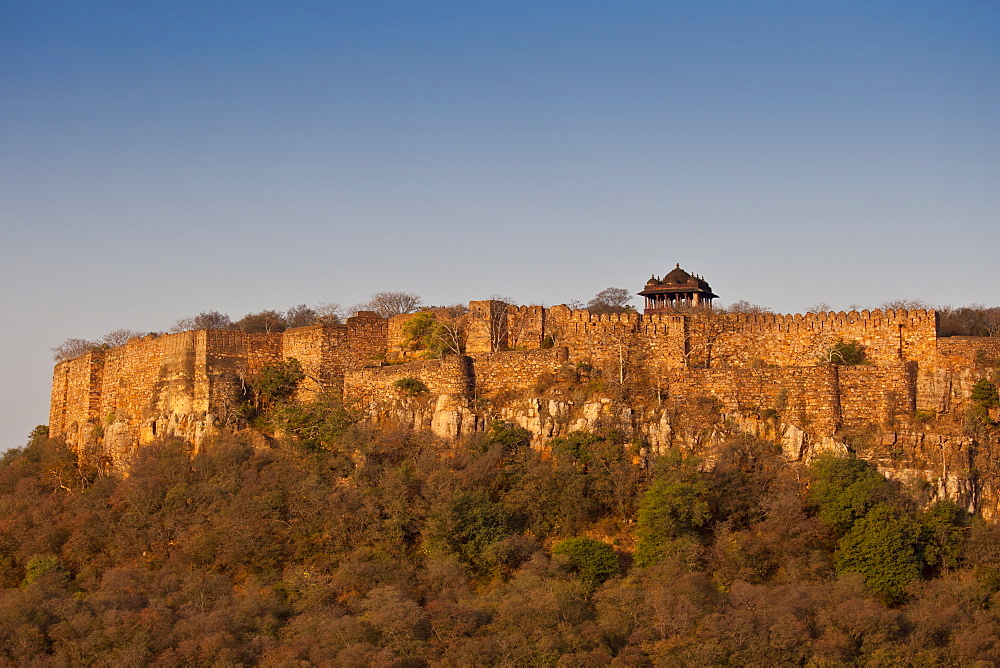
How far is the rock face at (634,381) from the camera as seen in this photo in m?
40.6

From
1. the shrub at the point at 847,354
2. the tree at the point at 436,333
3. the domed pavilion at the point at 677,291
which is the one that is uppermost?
the domed pavilion at the point at 677,291

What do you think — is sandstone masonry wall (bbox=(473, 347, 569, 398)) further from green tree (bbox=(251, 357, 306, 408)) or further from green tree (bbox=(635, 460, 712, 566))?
green tree (bbox=(251, 357, 306, 408))

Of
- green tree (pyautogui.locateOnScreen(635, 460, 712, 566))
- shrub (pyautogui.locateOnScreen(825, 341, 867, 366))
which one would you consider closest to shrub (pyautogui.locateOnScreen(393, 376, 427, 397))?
green tree (pyautogui.locateOnScreen(635, 460, 712, 566))

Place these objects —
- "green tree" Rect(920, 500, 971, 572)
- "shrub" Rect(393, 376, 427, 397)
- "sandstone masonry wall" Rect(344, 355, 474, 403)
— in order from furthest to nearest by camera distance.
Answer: "shrub" Rect(393, 376, 427, 397)
"sandstone masonry wall" Rect(344, 355, 474, 403)
"green tree" Rect(920, 500, 971, 572)

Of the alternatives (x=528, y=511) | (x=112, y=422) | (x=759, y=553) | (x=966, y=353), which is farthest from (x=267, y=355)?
(x=966, y=353)

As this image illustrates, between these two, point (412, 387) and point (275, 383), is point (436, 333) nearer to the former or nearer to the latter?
point (412, 387)

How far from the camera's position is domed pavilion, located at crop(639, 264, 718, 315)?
55.1 metres

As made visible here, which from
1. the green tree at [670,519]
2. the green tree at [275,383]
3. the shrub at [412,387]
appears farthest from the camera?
the green tree at [275,383]

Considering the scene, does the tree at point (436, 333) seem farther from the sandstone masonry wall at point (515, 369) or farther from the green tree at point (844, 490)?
the green tree at point (844, 490)

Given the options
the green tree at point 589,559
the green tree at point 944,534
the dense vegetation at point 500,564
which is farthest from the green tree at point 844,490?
the green tree at point 589,559

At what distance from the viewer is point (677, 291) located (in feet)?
182

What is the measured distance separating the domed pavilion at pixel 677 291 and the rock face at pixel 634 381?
10631 mm

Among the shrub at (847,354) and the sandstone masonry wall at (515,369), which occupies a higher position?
the shrub at (847,354)

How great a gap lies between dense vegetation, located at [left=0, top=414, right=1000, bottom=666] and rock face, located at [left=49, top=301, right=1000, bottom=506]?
89 cm
